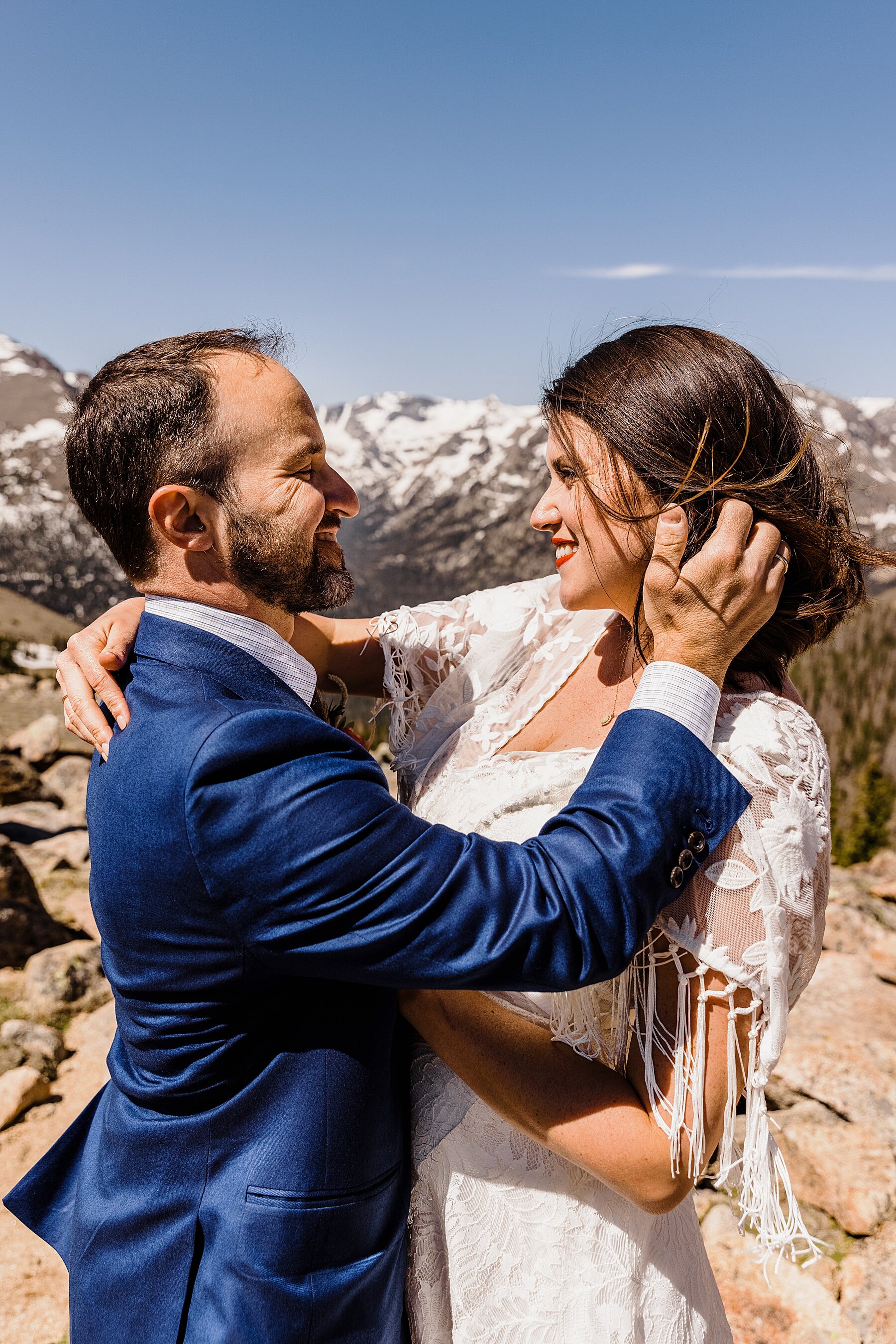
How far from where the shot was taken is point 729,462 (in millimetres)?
1963

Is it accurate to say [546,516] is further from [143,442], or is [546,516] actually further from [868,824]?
[868,824]

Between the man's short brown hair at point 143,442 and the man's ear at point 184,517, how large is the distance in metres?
0.03

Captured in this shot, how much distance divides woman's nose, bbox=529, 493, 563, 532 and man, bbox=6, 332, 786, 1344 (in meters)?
0.43

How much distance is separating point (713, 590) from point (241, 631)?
2.83 ft

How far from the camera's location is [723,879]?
1.58 m

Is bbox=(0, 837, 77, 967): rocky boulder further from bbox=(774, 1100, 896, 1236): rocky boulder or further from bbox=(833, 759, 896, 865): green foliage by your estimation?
bbox=(833, 759, 896, 865): green foliage

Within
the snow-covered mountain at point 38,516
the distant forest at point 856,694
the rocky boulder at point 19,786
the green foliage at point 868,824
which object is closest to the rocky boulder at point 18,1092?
the rocky boulder at point 19,786

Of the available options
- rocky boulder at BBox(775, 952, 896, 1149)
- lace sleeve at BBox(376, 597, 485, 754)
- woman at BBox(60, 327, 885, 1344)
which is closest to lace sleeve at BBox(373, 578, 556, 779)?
lace sleeve at BBox(376, 597, 485, 754)

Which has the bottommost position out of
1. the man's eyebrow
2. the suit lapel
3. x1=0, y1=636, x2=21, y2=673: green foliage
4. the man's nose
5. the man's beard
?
x1=0, y1=636, x2=21, y2=673: green foliage

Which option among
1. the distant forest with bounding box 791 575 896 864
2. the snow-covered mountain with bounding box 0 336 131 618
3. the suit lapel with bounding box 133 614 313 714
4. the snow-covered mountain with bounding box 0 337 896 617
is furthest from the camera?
the distant forest with bounding box 791 575 896 864

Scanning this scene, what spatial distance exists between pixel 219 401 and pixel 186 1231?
149 centimetres

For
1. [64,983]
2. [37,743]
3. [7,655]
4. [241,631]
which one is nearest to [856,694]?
[7,655]

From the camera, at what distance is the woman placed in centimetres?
160

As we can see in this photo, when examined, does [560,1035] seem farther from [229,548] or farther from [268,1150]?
[229,548]
